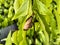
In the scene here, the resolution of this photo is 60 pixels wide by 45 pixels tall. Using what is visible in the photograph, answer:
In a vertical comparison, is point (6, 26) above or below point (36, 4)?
below

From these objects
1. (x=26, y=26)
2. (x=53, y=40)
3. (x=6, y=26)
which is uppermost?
(x=26, y=26)

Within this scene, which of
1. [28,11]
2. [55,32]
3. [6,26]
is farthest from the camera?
[6,26]

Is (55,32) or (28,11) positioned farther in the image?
(55,32)

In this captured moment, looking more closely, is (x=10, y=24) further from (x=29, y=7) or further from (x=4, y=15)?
(x=29, y=7)

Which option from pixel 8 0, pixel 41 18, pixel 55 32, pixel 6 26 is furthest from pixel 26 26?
pixel 8 0

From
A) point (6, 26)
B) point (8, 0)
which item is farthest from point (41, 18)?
point (8, 0)

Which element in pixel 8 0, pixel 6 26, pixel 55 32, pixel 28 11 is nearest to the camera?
pixel 28 11

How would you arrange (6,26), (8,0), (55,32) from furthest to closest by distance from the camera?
(8,0) < (6,26) < (55,32)

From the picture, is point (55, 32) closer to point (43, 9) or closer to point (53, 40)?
point (53, 40)

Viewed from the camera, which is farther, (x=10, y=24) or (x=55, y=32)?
(x=10, y=24)
